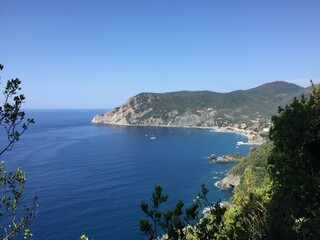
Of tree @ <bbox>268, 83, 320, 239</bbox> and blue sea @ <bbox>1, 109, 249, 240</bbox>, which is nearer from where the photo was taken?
tree @ <bbox>268, 83, 320, 239</bbox>

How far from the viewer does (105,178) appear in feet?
341

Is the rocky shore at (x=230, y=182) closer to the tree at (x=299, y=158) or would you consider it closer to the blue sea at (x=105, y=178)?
the blue sea at (x=105, y=178)

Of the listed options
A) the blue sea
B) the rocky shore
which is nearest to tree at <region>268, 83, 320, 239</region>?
the blue sea

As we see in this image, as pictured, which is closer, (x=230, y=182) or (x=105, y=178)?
(x=230, y=182)

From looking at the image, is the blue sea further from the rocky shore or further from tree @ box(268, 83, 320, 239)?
tree @ box(268, 83, 320, 239)

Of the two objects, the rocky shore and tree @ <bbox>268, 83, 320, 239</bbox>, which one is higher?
tree @ <bbox>268, 83, 320, 239</bbox>

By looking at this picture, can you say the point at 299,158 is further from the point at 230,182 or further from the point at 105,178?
the point at 105,178

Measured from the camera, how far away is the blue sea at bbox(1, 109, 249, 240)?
69.5 meters

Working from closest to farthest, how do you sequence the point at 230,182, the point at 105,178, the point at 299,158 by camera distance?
the point at 299,158 < the point at 230,182 < the point at 105,178

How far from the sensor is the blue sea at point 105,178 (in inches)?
2736

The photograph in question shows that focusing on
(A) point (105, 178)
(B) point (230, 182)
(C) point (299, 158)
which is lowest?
(B) point (230, 182)

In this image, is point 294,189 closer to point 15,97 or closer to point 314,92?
point 314,92

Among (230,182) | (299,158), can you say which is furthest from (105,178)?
(299,158)

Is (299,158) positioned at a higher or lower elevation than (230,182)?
higher
